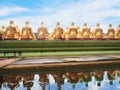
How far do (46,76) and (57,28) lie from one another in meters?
8.71

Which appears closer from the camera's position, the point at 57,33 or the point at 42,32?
the point at 42,32

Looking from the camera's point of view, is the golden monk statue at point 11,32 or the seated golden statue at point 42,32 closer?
the golden monk statue at point 11,32

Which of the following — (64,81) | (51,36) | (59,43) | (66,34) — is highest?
(66,34)

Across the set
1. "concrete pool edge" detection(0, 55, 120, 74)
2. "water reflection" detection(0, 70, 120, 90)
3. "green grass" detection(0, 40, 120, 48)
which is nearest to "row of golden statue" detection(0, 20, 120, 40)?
"green grass" detection(0, 40, 120, 48)

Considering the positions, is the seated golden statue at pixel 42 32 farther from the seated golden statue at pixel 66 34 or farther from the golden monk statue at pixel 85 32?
the golden monk statue at pixel 85 32

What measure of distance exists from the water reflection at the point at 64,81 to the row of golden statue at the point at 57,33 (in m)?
7.81

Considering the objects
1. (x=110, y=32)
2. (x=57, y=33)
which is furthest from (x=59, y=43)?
(x=110, y=32)

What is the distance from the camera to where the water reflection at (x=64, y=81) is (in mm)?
5242

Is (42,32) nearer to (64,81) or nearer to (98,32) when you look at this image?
(98,32)

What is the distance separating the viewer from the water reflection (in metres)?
5.24

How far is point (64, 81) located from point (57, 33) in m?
9.01

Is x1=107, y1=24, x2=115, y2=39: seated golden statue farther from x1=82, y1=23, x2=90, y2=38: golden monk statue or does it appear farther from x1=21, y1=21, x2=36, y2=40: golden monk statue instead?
x1=21, y1=21, x2=36, y2=40: golden monk statue

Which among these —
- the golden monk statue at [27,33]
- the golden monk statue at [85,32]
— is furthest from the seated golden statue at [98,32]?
the golden monk statue at [27,33]

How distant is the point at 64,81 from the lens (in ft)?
18.3
